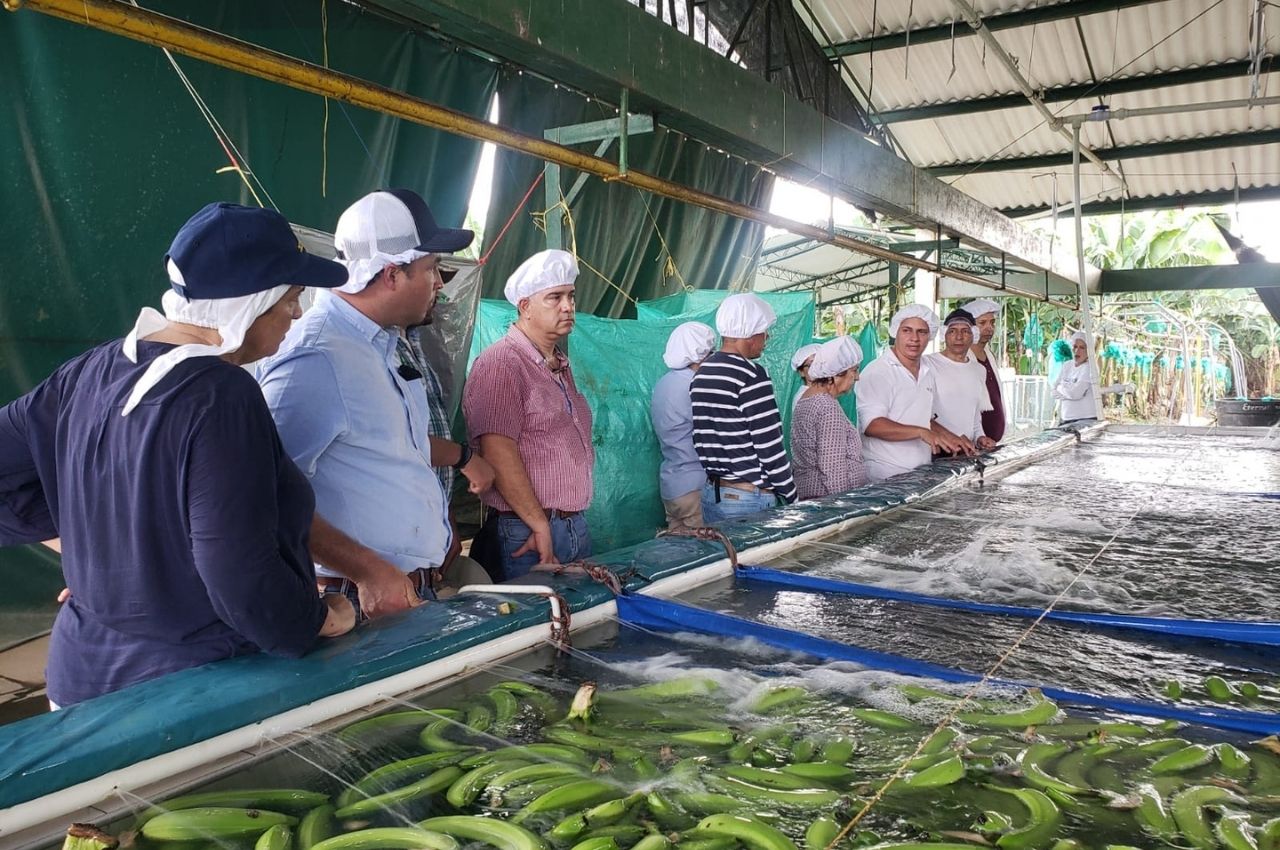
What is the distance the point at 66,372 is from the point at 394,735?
0.87 metres

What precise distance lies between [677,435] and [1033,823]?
324cm

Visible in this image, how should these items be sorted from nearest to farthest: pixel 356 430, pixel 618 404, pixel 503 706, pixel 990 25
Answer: pixel 503 706
pixel 356 430
pixel 618 404
pixel 990 25

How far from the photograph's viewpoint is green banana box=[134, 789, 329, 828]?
1261mm

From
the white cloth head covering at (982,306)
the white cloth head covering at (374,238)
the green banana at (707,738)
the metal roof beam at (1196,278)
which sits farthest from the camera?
the metal roof beam at (1196,278)

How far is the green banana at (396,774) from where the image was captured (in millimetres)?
1305

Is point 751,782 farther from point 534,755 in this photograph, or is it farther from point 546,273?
point 546,273

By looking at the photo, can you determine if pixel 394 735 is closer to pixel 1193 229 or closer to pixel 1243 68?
pixel 1243 68

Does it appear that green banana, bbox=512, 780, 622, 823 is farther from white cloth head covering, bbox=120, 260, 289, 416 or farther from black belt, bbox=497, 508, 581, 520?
black belt, bbox=497, 508, 581, 520

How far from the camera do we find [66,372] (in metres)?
1.58

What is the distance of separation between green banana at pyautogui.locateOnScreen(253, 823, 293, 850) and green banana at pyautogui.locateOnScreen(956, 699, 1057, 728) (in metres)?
1.11

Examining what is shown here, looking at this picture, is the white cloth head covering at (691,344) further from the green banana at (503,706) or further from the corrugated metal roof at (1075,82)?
the corrugated metal roof at (1075,82)

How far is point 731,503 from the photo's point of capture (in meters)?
4.00

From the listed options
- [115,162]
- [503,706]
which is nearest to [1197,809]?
[503,706]

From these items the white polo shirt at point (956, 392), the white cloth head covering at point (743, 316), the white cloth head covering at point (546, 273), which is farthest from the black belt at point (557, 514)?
the white polo shirt at point (956, 392)
